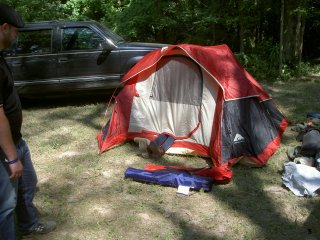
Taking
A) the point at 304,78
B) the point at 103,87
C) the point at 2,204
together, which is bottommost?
the point at 304,78

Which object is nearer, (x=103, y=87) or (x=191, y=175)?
(x=191, y=175)

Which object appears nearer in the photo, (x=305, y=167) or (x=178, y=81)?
(x=305, y=167)

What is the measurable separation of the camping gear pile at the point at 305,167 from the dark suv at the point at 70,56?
3475 mm

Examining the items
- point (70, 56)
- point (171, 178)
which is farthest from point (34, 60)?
point (171, 178)

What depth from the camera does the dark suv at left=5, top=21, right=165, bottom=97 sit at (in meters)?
7.21

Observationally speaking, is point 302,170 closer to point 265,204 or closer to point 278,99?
point 265,204

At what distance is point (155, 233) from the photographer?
3.57 metres

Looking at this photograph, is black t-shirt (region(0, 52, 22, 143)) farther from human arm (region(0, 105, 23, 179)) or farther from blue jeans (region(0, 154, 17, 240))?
blue jeans (region(0, 154, 17, 240))

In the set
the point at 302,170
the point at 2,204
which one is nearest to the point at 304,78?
the point at 302,170

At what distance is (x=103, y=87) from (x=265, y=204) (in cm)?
421

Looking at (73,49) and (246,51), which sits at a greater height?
(73,49)

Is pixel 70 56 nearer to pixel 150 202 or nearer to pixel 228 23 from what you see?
pixel 150 202

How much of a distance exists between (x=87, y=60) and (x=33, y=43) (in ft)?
3.59

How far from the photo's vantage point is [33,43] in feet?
24.1
